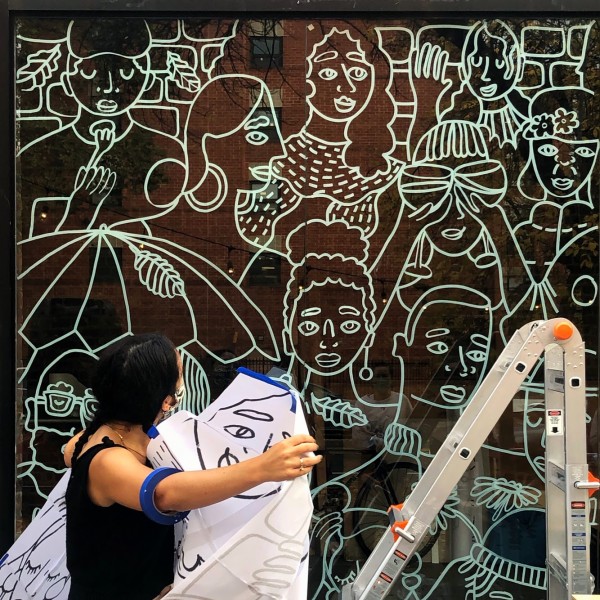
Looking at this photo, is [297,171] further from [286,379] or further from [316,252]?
[286,379]

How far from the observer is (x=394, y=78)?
493 centimetres

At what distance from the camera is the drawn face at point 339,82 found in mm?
4926

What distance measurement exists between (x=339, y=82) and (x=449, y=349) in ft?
5.89

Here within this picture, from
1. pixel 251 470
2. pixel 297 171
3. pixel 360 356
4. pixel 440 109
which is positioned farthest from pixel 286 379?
pixel 251 470

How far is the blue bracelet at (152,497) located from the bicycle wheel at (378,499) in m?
2.95

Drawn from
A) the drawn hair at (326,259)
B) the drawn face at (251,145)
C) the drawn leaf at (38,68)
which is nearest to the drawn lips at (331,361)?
the drawn hair at (326,259)

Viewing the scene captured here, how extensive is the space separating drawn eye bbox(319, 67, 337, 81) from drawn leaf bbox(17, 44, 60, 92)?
1.64m

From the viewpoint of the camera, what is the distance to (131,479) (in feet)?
7.05

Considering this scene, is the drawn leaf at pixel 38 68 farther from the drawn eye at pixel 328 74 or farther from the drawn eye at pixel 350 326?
the drawn eye at pixel 350 326

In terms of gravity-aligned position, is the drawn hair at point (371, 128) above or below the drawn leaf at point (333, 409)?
above

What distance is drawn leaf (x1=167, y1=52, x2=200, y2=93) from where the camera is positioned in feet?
16.1

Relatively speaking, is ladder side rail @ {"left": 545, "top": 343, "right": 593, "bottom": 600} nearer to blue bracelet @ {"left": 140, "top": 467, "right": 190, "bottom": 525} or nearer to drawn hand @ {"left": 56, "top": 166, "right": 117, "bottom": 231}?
blue bracelet @ {"left": 140, "top": 467, "right": 190, "bottom": 525}

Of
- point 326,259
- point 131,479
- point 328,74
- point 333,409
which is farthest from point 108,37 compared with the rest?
point 131,479

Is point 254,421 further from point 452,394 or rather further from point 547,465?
point 452,394
